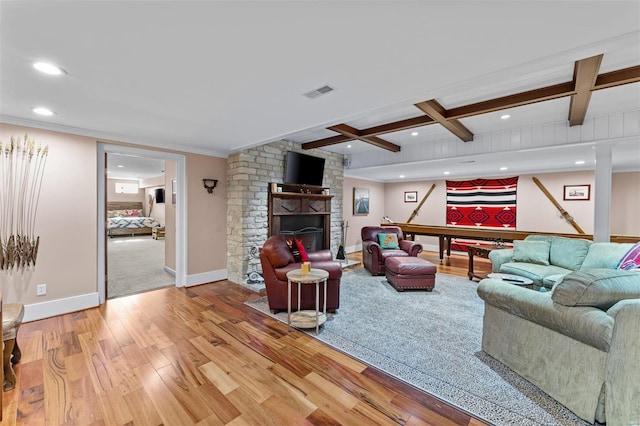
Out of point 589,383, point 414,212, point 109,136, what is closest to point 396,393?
point 589,383

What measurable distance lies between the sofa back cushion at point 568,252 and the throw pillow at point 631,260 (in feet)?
2.13

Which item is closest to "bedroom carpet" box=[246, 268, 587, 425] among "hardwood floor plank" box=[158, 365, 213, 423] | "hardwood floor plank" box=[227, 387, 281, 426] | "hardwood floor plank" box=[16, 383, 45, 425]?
"hardwood floor plank" box=[227, 387, 281, 426]

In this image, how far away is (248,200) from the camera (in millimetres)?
4371

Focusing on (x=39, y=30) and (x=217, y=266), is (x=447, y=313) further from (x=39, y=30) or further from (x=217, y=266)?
(x=39, y=30)

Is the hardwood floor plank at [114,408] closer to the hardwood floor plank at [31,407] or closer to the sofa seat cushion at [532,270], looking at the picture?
the hardwood floor plank at [31,407]

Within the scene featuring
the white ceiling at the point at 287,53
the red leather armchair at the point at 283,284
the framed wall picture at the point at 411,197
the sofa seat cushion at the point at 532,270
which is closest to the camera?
the white ceiling at the point at 287,53

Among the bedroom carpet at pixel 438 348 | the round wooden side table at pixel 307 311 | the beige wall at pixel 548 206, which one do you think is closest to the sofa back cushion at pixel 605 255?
the bedroom carpet at pixel 438 348

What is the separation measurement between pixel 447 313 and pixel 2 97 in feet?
16.5

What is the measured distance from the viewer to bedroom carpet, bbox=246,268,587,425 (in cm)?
170

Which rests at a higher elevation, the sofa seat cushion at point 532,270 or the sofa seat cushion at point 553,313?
the sofa seat cushion at point 553,313

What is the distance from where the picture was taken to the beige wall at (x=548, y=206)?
5.60 metres

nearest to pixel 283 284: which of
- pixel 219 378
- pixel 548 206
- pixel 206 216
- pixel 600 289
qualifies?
pixel 219 378

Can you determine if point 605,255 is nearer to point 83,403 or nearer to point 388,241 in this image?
point 388,241

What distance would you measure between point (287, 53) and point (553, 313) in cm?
244
